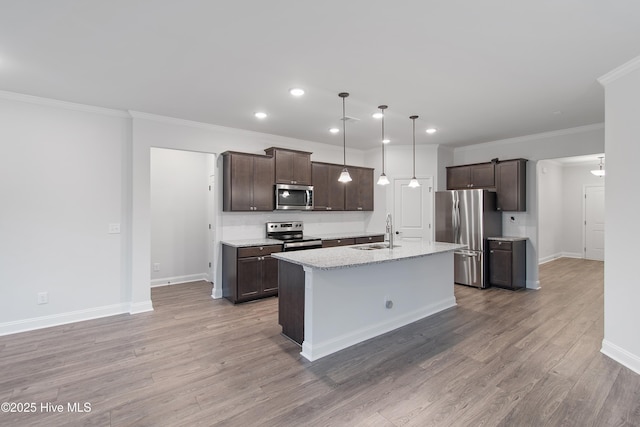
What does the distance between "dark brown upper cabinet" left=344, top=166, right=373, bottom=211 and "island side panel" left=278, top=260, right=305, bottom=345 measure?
308 cm

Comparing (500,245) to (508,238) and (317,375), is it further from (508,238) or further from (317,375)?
(317,375)

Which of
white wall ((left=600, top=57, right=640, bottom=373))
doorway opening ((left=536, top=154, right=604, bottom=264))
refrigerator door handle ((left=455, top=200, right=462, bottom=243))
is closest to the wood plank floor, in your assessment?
white wall ((left=600, top=57, right=640, bottom=373))

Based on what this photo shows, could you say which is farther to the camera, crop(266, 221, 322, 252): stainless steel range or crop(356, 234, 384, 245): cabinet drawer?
crop(356, 234, 384, 245): cabinet drawer

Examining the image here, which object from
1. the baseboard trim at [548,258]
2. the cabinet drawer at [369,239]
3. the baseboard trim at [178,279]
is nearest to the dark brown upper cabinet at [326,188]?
the cabinet drawer at [369,239]

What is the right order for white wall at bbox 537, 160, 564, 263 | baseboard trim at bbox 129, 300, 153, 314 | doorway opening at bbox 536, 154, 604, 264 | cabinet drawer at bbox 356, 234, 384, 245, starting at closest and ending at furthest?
1. baseboard trim at bbox 129, 300, 153, 314
2. cabinet drawer at bbox 356, 234, 384, 245
3. white wall at bbox 537, 160, 564, 263
4. doorway opening at bbox 536, 154, 604, 264

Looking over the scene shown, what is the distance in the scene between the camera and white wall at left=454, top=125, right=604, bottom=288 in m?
4.84

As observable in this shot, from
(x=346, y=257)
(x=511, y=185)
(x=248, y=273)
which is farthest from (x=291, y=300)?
(x=511, y=185)

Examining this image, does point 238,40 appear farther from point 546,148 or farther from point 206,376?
point 546,148

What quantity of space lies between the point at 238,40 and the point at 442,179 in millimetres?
5035

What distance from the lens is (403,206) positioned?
6.36 m

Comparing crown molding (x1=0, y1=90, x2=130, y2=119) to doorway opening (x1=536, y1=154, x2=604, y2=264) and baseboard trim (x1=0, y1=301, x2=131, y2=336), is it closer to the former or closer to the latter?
baseboard trim (x1=0, y1=301, x2=131, y2=336)

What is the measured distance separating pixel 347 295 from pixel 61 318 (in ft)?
11.4

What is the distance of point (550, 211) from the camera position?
8133mm

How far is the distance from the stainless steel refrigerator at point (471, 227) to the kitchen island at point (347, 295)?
1788 mm
